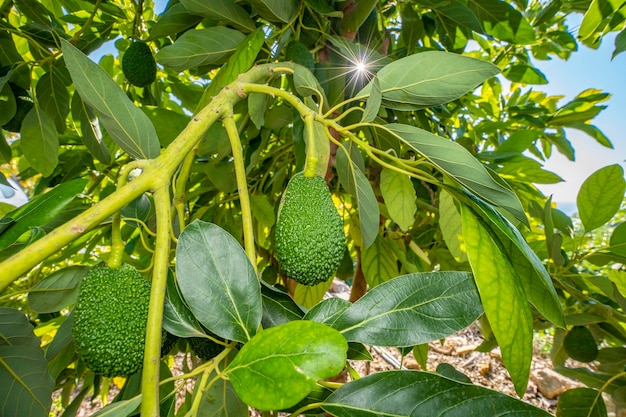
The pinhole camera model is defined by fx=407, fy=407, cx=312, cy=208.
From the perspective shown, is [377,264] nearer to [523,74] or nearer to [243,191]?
[243,191]

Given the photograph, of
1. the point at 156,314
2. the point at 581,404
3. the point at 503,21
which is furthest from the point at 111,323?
the point at 503,21

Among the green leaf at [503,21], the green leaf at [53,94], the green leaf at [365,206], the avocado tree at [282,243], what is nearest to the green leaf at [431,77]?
the avocado tree at [282,243]

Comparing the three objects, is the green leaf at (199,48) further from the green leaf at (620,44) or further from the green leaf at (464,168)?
the green leaf at (620,44)

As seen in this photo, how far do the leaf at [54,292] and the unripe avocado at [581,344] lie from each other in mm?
1250

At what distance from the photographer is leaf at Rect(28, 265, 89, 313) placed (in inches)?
25.0

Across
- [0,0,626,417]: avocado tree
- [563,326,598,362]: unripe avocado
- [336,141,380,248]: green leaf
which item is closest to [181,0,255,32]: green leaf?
[0,0,626,417]: avocado tree

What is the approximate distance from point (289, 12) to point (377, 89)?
0.41 metres

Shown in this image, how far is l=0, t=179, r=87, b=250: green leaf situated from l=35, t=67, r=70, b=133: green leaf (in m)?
0.80

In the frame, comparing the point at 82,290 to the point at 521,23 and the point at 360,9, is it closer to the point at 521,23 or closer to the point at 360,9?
the point at 360,9

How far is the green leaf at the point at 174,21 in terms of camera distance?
91cm

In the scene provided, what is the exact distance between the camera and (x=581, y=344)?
115cm

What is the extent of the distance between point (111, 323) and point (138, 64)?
0.82 meters

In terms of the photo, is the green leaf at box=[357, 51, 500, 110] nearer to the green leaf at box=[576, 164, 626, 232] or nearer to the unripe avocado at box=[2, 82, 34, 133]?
the green leaf at box=[576, 164, 626, 232]

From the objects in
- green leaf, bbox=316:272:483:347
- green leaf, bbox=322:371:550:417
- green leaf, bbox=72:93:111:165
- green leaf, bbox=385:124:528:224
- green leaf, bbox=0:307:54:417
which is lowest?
green leaf, bbox=0:307:54:417
